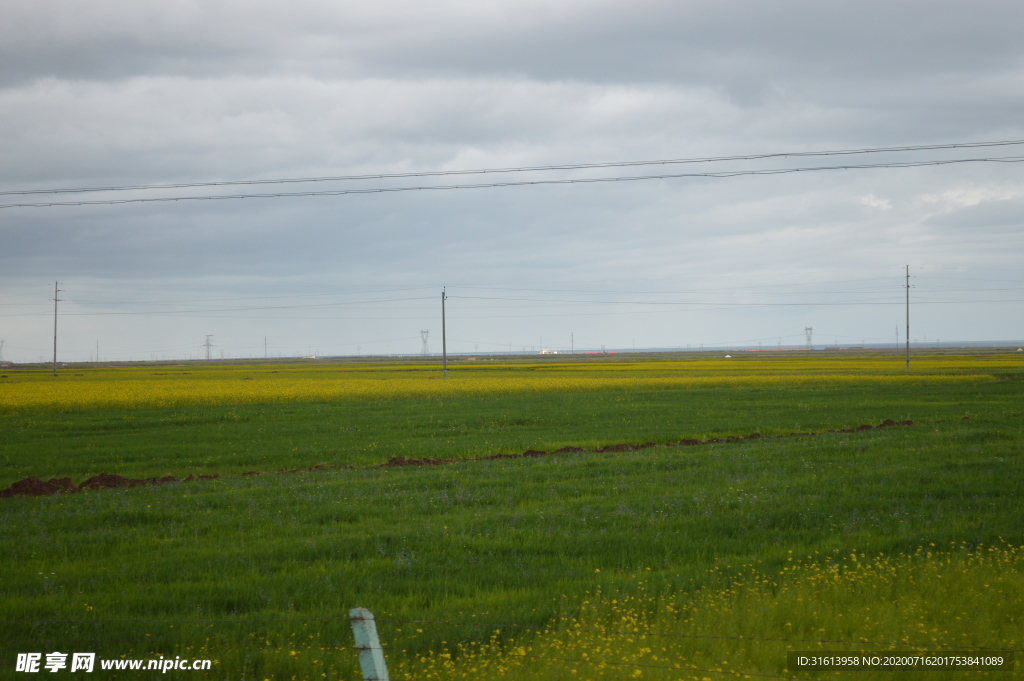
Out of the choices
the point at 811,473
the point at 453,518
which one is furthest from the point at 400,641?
the point at 811,473

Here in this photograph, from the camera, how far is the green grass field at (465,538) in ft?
27.6

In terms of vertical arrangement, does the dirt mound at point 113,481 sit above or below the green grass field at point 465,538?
below

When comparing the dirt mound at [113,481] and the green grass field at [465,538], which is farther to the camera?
the dirt mound at [113,481]

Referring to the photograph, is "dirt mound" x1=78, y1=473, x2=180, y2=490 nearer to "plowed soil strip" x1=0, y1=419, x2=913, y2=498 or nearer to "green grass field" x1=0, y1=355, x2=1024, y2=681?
"plowed soil strip" x1=0, y1=419, x2=913, y2=498

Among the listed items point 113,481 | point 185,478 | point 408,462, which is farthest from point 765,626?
point 113,481

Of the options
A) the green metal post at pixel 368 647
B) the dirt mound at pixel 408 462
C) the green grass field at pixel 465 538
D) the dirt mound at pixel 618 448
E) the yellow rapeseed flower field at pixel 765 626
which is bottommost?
the dirt mound at pixel 408 462

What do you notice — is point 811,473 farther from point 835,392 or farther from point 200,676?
point 835,392

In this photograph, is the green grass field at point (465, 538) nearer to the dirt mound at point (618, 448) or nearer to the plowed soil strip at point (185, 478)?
the dirt mound at point (618, 448)

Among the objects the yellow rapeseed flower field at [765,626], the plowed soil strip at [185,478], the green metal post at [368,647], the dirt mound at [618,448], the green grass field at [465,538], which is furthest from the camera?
the dirt mound at [618,448]

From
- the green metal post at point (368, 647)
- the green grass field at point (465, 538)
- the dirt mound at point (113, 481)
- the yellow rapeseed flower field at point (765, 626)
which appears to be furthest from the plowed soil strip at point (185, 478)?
the green metal post at point (368, 647)

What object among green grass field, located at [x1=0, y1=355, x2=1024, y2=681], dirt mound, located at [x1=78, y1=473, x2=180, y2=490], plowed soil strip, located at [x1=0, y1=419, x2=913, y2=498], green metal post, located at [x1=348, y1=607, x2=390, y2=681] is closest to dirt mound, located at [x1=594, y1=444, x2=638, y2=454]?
plowed soil strip, located at [x1=0, y1=419, x2=913, y2=498]

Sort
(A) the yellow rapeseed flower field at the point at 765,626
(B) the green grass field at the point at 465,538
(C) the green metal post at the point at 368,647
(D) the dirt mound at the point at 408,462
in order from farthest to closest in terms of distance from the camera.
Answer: (D) the dirt mound at the point at 408,462
(B) the green grass field at the point at 465,538
(A) the yellow rapeseed flower field at the point at 765,626
(C) the green metal post at the point at 368,647

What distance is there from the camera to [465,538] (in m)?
13.0

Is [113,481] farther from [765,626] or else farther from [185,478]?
[765,626]
